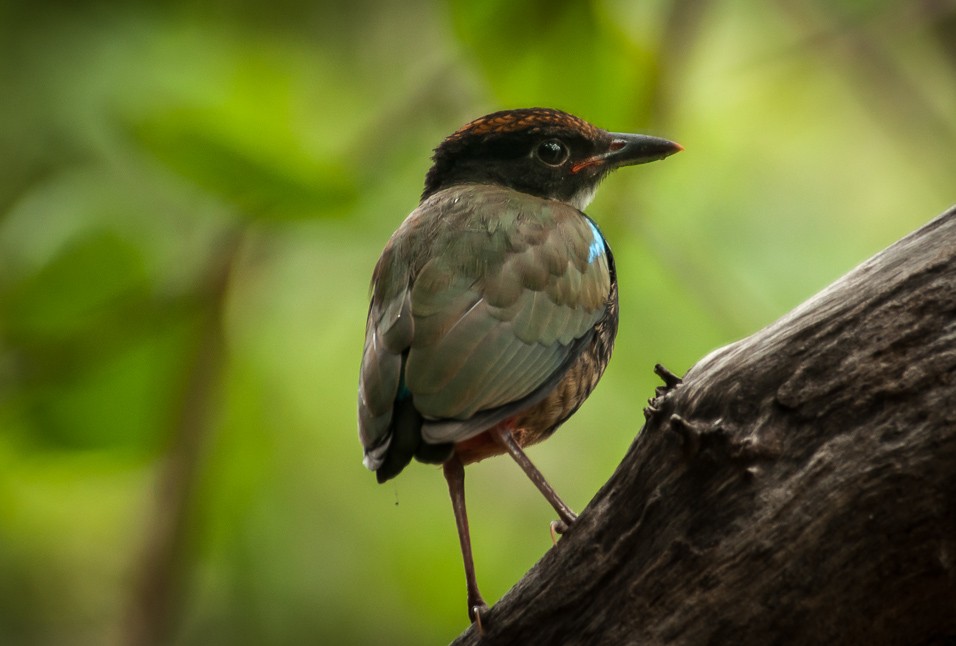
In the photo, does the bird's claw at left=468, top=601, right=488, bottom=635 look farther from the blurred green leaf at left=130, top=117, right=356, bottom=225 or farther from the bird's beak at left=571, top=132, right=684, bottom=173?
the bird's beak at left=571, top=132, right=684, bottom=173

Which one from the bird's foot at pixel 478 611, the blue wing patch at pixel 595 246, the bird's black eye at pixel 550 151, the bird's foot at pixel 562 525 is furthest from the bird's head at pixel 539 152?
the bird's foot at pixel 478 611

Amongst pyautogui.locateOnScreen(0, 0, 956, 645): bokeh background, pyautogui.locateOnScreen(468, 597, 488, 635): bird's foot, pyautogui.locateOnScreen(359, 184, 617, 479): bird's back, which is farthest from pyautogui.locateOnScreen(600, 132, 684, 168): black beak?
pyautogui.locateOnScreen(468, 597, 488, 635): bird's foot

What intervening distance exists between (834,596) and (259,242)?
9.67 ft

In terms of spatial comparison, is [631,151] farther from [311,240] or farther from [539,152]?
[311,240]

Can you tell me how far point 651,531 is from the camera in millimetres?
2807

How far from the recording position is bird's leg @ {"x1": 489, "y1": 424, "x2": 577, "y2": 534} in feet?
10.5

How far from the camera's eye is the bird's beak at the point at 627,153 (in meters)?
4.53

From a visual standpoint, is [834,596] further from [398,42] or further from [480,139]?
[398,42]

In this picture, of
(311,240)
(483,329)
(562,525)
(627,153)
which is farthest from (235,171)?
(562,525)

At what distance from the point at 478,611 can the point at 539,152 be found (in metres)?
1.96

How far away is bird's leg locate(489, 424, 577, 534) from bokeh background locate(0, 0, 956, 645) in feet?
3.72

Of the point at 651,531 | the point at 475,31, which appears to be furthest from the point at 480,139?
the point at 651,531

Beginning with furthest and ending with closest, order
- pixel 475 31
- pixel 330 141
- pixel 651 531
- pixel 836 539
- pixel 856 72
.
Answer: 1. pixel 856 72
2. pixel 330 141
3. pixel 475 31
4. pixel 651 531
5. pixel 836 539

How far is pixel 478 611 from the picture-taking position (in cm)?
313
